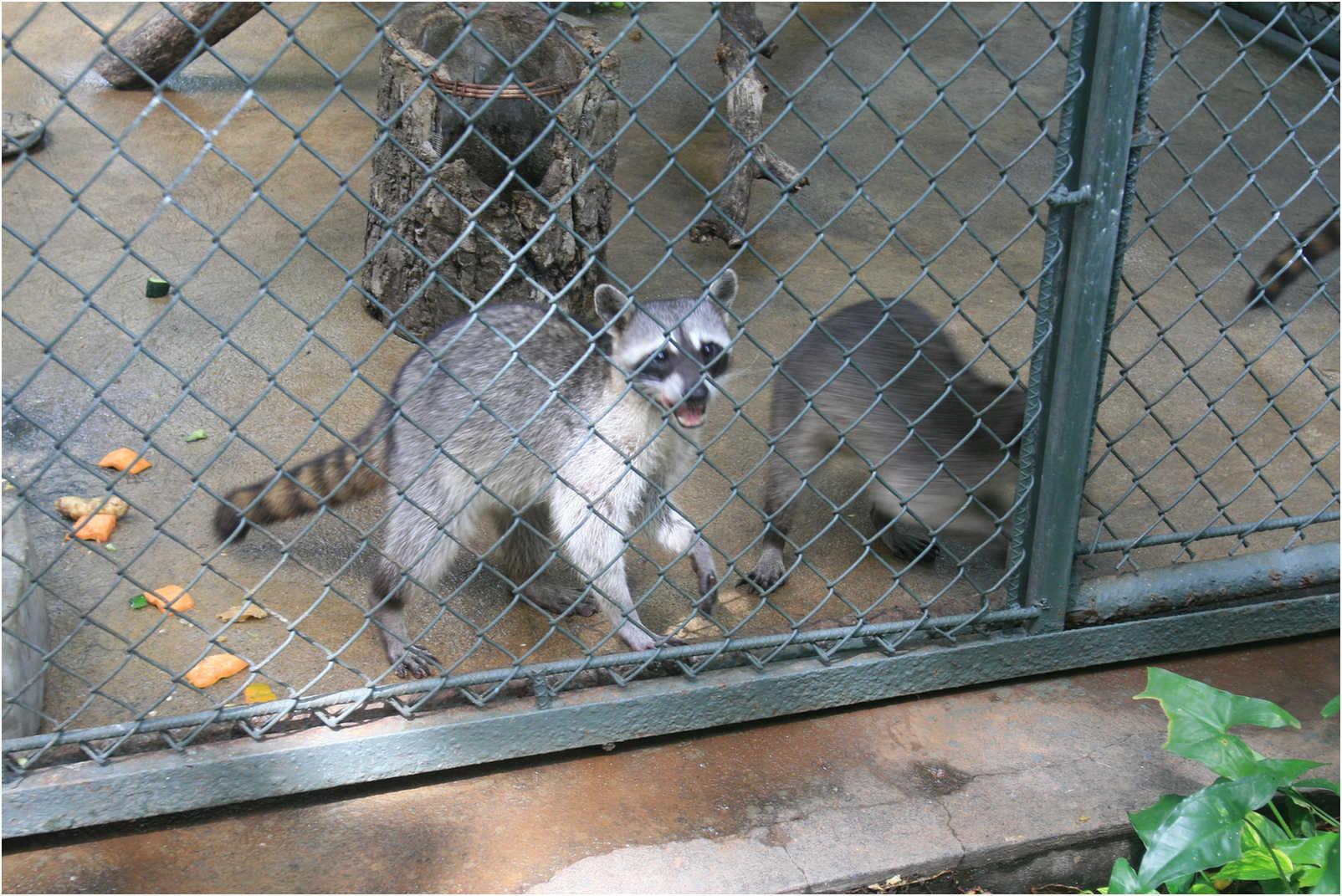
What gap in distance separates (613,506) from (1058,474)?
1.06 meters

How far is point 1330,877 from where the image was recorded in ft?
6.54

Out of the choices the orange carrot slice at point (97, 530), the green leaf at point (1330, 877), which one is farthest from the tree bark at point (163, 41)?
the green leaf at point (1330, 877)

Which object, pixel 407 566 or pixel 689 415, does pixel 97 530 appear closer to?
pixel 407 566

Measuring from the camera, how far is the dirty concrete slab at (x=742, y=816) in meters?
2.32

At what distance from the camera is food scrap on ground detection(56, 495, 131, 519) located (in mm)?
3318

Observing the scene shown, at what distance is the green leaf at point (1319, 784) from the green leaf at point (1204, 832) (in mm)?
345

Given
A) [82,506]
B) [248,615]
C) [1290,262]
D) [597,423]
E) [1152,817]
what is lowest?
[82,506]

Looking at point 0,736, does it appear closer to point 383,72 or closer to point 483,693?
point 483,693

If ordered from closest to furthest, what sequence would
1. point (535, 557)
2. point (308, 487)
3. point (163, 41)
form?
point (308, 487) < point (535, 557) < point (163, 41)

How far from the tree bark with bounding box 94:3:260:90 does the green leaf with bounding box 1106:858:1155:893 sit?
515cm

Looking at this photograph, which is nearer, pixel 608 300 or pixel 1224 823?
pixel 1224 823

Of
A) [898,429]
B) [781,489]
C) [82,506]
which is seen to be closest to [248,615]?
[82,506]

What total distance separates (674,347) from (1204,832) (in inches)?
58.5

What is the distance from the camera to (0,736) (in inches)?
90.4
